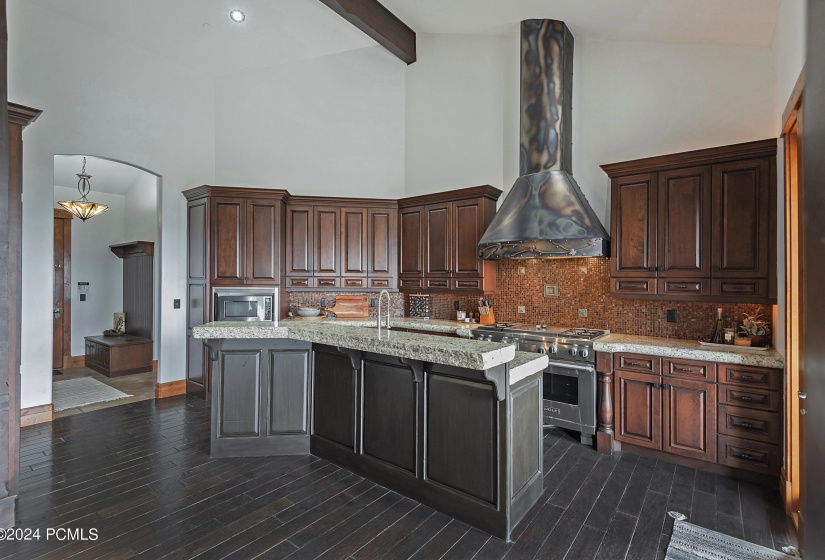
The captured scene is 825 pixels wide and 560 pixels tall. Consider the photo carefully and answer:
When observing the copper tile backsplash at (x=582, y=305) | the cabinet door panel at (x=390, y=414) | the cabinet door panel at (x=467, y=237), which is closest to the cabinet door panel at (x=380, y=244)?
the copper tile backsplash at (x=582, y=305)

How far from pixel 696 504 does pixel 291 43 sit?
240 inches

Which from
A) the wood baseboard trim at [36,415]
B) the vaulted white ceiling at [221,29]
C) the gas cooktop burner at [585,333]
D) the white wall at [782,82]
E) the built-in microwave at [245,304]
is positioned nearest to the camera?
the white wall at [782,82]

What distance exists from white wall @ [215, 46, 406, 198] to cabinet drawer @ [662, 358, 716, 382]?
3924 mm

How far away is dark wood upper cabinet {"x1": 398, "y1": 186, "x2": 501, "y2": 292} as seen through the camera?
493cm

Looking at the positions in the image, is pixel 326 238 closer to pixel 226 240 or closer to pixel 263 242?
pixel 263 242

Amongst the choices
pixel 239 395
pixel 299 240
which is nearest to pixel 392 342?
pixel 239 395

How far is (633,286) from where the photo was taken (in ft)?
12.6

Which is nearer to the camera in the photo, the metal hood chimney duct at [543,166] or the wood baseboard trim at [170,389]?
the metal hood chimney duct at [543,166]

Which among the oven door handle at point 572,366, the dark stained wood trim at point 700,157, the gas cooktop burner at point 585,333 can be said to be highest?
the dark stained wood trim at point 700,157

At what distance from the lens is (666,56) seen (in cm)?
402

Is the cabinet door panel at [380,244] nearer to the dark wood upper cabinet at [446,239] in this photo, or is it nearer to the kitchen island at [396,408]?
Result: the dark wood upper cabinet at [446,239]

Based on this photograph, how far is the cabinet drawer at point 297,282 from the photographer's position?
18.0 ft

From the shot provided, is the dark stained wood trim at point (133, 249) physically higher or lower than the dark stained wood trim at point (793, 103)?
lower

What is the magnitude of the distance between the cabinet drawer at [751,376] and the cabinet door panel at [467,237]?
246 cm
